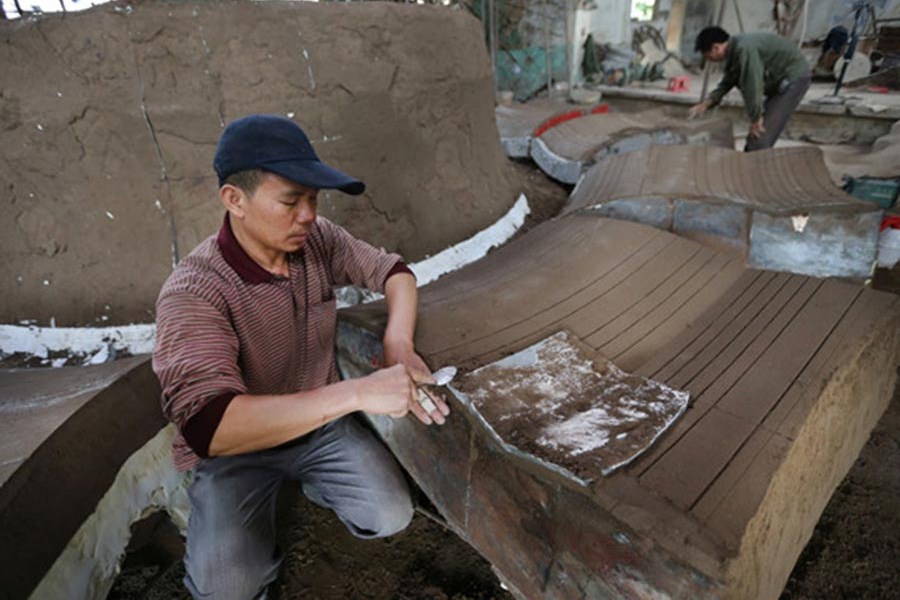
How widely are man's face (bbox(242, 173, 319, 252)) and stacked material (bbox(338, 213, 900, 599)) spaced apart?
543mm

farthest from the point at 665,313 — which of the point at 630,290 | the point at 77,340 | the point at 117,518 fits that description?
the point at 77,340

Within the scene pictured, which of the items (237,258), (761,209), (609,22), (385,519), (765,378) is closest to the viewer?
(237,258)

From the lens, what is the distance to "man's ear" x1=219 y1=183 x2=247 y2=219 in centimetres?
153

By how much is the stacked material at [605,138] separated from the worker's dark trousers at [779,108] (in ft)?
1.97

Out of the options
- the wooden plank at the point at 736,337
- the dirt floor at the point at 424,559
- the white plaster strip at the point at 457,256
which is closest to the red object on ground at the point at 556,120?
the white plaster strip at the point at 457,256

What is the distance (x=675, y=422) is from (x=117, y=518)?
2.06 m

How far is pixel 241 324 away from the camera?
1.60 meters

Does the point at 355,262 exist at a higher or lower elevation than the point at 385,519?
higher

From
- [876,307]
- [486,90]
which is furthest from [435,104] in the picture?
[876,307]

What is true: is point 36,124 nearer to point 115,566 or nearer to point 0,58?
point 0,58

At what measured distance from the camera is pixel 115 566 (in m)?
1.86

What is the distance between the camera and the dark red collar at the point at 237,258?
1.59 metres

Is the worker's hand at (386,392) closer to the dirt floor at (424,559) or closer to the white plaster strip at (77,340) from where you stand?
the dirt floor at (424,559)

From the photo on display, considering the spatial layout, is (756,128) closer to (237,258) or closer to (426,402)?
(426,402)
